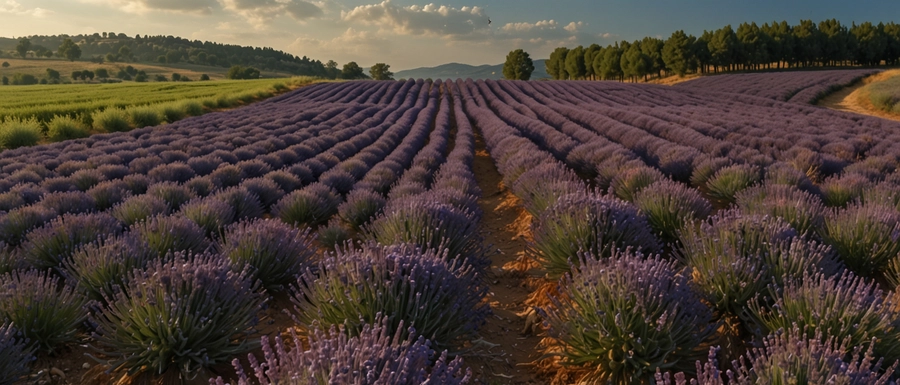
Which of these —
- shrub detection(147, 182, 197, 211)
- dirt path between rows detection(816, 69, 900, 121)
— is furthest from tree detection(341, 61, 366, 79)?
shrub detection(147, 182, 197, 211)

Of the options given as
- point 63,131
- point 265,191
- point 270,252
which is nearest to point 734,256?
point 270,252

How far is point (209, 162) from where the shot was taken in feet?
27.7

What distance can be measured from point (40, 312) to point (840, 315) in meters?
4.10

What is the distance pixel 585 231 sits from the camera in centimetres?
357

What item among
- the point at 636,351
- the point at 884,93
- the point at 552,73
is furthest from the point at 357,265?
the point at 552,73

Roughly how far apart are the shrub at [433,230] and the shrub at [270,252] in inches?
22.1

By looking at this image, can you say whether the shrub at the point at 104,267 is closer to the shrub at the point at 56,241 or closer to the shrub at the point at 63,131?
the shrub at the point at 56,241

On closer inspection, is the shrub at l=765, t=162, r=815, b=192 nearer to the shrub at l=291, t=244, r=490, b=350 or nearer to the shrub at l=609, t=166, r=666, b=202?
the shrub at l=609, t=166, r=666, b=202

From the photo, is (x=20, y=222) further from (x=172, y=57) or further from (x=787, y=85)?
(x=172, y=57)

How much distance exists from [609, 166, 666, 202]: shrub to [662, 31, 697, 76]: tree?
50109mm

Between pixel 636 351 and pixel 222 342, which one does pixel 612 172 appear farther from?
pixel 222 342

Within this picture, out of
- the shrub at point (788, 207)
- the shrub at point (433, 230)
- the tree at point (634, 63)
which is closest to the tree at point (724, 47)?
the tree at point (634, 63)

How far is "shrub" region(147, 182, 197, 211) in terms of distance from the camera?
568 centimetres

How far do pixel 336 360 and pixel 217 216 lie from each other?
3537 millimetres
